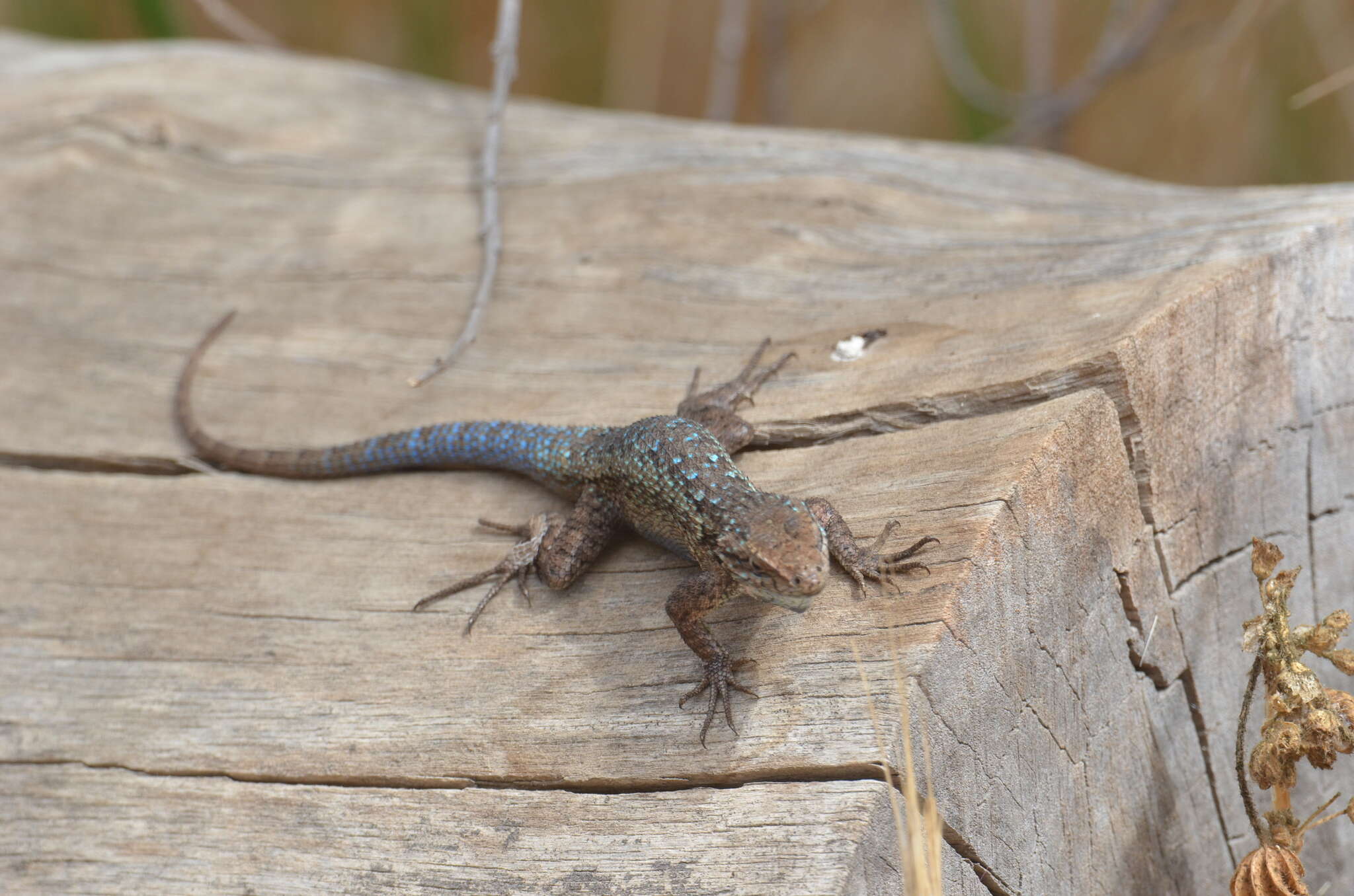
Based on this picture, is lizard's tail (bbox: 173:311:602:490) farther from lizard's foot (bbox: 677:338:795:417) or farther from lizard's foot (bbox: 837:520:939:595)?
lizard's foot (bbox: 837:520:939:595)

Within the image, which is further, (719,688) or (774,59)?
(774,59)

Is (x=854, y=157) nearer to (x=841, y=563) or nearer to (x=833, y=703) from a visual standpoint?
(x=841, y=563)

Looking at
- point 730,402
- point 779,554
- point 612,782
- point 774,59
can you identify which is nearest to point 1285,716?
point 779,554

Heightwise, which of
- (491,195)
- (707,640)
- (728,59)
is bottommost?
(707,640)

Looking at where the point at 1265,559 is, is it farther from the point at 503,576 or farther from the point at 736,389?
the point at 503,576

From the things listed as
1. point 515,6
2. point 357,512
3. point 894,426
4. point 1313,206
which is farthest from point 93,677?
point 1313,206

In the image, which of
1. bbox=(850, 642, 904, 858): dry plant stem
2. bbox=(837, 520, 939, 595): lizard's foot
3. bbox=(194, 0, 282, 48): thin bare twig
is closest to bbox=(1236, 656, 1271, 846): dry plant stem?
bbox=(837, 520, 939, 595): lizard's foot

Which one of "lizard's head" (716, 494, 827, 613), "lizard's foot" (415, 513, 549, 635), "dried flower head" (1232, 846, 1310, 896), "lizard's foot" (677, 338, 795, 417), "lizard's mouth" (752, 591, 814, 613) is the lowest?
"dried flower head" (1232, 846, 1310, 896)
